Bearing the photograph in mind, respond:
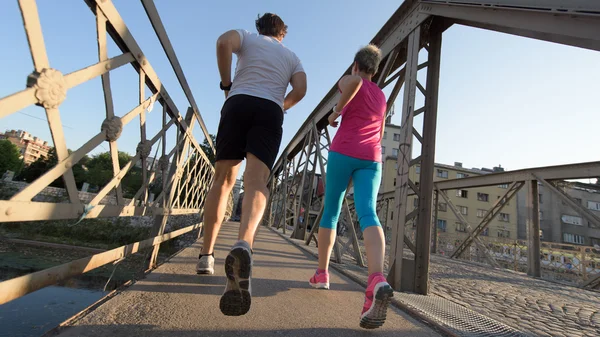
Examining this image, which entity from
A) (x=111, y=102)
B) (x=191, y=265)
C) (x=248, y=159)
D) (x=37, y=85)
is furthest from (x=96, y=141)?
(x=191, y=265)

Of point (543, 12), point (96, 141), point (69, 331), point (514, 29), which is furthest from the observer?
point (514, 29)

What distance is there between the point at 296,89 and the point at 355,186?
848mm

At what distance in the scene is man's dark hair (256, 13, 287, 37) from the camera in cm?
227

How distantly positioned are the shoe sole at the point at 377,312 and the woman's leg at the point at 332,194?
2.87ft

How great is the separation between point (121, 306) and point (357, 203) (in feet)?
5.04

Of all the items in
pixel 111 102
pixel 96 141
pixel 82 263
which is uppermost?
pixel 111 102

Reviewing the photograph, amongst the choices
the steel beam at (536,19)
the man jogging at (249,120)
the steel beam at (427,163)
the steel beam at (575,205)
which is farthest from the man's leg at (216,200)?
the steel beam at (575,205)

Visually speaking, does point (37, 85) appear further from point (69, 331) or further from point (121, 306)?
point (121, 306)

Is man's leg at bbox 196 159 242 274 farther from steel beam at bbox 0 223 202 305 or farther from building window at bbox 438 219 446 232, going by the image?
building window at bbox 438 219 446 232

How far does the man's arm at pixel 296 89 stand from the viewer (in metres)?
2.23

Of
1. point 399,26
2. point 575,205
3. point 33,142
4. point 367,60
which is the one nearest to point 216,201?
point 367,60

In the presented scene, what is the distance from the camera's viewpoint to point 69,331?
4.01 ft

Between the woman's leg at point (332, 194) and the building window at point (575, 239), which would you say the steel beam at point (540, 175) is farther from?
the building window at point (575, 239)

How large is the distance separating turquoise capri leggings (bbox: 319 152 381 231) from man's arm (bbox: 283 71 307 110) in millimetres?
525
